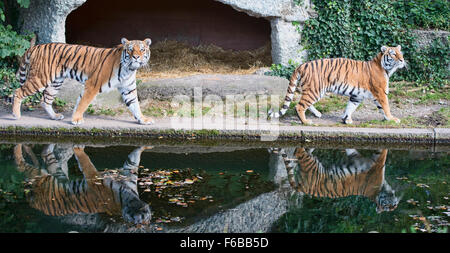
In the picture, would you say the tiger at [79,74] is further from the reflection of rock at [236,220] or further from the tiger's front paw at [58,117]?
the reflection of rock at [236,220]

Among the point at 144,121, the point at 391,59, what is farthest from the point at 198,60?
the point at 391,59

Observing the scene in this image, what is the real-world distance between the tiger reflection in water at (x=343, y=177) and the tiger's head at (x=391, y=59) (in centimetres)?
152

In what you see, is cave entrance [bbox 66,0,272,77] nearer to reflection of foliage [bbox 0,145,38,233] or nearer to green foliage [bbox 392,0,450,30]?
green foliage [bbox 392,0,450,30]

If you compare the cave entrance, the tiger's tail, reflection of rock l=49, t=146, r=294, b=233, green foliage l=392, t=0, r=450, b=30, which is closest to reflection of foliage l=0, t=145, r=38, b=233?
reflection of rock l=49, t=146, r=294, b=233

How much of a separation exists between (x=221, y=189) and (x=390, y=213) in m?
1.61

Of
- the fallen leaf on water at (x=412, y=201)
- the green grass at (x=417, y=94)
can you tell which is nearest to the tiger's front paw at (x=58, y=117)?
the fallen leaf on water at (x=412, y=201)

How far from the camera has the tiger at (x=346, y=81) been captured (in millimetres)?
8305

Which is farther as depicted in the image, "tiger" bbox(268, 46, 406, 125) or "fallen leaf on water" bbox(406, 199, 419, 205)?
"tiger" bbox(268, 46, 406, 125)

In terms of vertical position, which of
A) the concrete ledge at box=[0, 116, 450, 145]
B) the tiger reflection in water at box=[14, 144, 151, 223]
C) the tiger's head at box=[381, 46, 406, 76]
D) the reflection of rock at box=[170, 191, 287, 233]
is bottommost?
the reflection of rock at box=[170, 191, 287, 233]

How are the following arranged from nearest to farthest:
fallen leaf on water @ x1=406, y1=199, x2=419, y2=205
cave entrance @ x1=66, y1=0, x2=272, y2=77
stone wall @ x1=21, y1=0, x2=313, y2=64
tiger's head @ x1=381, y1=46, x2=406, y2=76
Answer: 1. fallen leaf on water @ x1=406, y1=199, x2=419, y2=205
2. tiger's head @ x1=381, y1=46, x2=406, y2=76
3. stone wall @ x1=21, y1=0, x2=313, y2=64
4. cave entrance @ x1=66, y1=0, x2=272, y2=77

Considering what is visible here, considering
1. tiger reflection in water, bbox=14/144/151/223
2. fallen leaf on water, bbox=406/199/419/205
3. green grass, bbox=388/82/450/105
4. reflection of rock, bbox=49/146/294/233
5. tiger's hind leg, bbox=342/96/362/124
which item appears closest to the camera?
reflection of rock, bbox=49/146/294/233

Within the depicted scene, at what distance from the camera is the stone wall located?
32.1 ft

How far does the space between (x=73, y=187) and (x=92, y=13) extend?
7.61 metres

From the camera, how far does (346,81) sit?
835 cm
